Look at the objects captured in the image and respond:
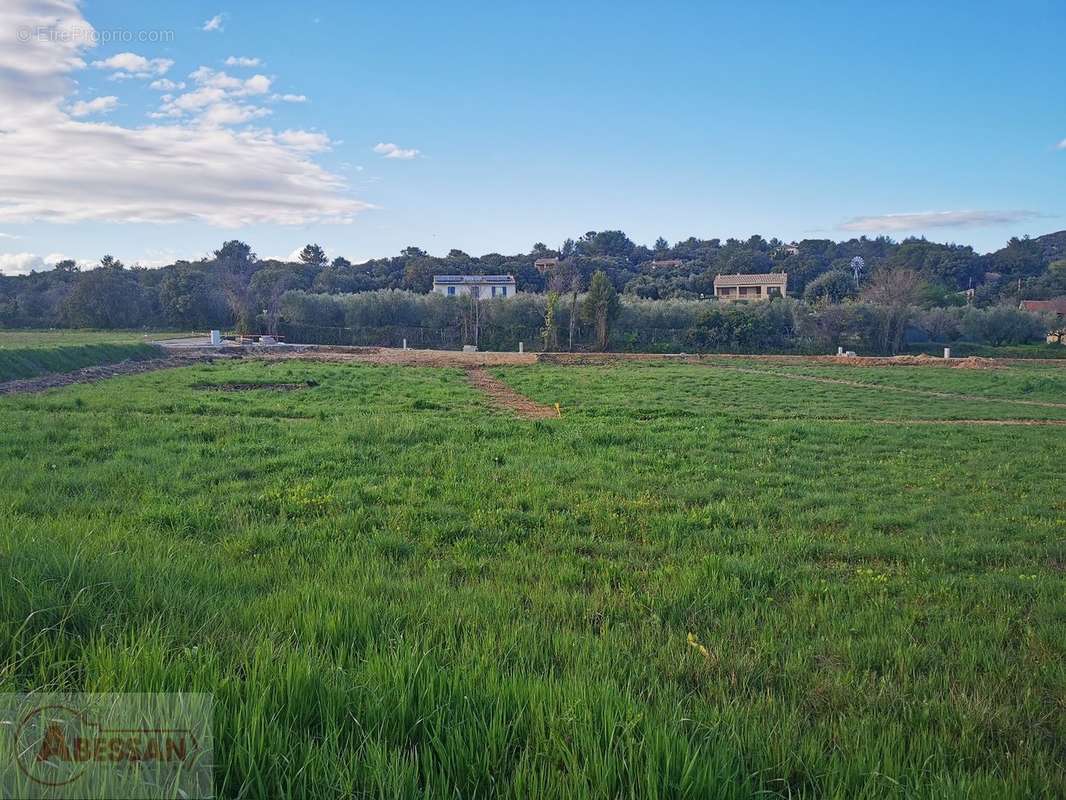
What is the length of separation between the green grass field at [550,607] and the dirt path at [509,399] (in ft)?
18.4

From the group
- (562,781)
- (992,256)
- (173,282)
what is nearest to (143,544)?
(562,781)

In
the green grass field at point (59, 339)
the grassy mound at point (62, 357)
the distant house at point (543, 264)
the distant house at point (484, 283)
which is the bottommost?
the grassy mound at point (62, 357)

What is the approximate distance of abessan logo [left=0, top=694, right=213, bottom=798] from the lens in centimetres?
210

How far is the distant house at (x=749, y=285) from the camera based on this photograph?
8281 cm

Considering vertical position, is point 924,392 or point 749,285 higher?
point 749,285

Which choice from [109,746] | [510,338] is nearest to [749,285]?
[510,338]

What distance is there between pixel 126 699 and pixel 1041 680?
4537 millimetres

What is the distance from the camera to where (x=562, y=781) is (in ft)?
8.00

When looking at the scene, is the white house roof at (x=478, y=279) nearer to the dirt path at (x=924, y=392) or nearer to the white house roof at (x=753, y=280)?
the white house roof at (x=753, y=280)

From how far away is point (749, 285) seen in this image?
84.1 meters

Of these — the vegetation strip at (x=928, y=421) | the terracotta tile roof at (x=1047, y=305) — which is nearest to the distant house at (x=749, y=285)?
the terracotta tile roof at (x=1047, y=305)

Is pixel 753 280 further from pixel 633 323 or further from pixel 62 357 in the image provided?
pixel 62 357

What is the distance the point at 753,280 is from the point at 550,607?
85.6 meters

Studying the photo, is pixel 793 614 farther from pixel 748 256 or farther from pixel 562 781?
pixel 748 256
